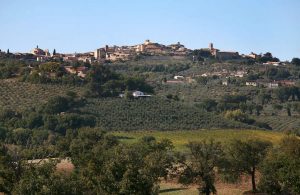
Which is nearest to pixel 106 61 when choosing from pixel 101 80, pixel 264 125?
pixel 101 80

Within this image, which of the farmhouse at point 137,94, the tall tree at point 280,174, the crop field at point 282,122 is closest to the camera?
the tall tree at point 280,174

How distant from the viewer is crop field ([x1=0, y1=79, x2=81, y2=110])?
77.6 metres

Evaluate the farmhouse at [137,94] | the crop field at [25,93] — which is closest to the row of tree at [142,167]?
the crop field at [25,93]

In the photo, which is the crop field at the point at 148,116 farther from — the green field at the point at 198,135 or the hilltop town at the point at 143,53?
the hilltop town at the point at 143,53

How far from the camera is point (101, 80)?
93.6 meters

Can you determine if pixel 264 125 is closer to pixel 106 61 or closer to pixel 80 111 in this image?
pixel 80 111

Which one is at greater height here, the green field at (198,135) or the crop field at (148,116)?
the crop field at (148,116)

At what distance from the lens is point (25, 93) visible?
82000 millimetres

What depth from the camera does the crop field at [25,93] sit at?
77.6m

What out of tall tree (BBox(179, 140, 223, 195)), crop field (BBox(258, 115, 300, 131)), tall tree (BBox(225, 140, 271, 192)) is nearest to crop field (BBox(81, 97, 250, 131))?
crop field (BBox(258, 115, 300, 131))

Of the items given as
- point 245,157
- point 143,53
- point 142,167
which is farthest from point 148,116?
point 143,53

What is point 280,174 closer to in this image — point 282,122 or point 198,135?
point 198,135

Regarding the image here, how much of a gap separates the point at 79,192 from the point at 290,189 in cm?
1740

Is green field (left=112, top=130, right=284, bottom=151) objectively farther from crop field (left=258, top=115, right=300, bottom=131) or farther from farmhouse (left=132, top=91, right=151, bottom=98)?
farmhouse (left=132, top=91, right=151, bottom=98)
